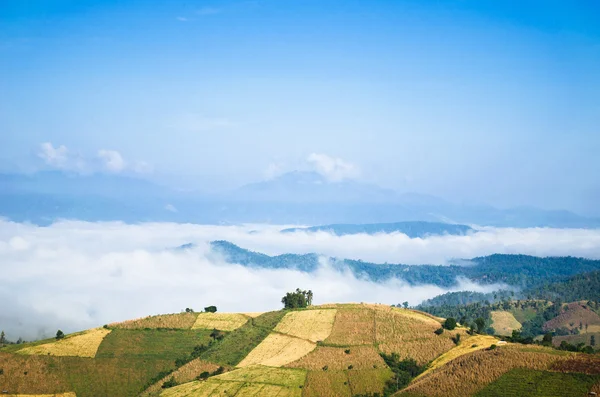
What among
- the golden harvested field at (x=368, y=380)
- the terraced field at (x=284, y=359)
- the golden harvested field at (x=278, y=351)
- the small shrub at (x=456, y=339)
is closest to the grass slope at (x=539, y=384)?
the terraced field at (x=284, y=359)

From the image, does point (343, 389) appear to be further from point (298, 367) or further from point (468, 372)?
point (468, 372)

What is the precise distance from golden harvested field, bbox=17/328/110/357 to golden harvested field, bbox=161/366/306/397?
3416 centimetres

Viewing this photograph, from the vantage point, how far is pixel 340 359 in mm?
138625

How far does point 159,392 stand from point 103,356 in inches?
1095

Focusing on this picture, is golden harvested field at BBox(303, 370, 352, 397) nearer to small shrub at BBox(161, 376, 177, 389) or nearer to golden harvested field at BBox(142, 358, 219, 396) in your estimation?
golden harvested field at BBox(142, 358, 219, 396)

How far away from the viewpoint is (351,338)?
5930 inches

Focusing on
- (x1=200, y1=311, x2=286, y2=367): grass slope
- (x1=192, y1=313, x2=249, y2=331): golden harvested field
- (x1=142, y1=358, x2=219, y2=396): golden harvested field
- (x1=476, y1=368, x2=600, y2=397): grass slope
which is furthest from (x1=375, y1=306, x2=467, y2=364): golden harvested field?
(x1=192, y1=313, x2=249, y2=331): golden harvested field

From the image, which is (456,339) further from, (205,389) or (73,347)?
(73,347)

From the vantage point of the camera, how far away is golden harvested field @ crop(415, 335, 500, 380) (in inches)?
5010

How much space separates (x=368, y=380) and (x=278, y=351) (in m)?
29.8

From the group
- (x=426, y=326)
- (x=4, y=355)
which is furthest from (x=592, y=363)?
(x=4, y=355)

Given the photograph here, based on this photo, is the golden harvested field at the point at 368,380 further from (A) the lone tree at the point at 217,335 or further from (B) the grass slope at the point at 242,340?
(A) the lone tree at the point at 217,335

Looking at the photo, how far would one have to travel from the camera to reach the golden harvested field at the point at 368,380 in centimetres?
12294

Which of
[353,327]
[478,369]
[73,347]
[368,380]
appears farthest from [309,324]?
[478,369]
